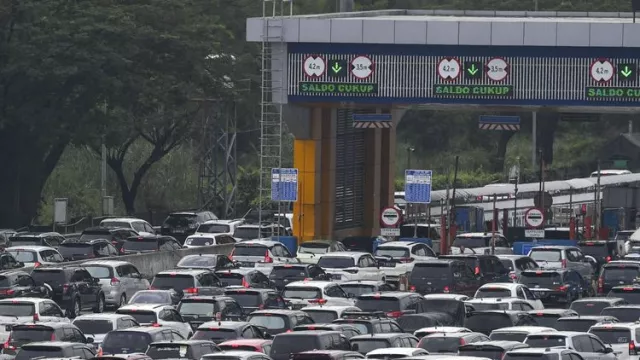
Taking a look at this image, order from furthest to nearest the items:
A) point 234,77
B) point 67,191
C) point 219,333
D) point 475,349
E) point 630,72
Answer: point 67,191
point 234,77
point 630,72
point 219,333
point 475,349

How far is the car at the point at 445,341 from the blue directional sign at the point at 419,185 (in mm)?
28330

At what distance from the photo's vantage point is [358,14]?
63.0 meters

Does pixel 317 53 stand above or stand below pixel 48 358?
above

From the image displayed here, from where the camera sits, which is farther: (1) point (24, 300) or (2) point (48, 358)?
(1) point (24, 300)

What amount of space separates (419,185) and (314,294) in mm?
20288

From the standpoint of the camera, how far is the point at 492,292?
4006cm

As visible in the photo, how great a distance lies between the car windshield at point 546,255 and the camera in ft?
166

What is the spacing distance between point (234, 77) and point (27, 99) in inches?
487

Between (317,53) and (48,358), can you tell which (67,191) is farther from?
(48,358)

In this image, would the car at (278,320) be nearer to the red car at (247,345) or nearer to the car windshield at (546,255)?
the red car at (247,345)

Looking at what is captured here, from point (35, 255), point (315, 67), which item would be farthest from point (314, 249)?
point (35, 255)

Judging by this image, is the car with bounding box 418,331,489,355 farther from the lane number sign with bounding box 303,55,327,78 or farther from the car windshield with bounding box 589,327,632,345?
the lane number sign with bounding box 303,55,327,78

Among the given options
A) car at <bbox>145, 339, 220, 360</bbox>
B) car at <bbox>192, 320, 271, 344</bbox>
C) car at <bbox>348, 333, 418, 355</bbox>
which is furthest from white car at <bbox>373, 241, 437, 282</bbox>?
car at <bbox>145, 339, 220, 360</bbox>

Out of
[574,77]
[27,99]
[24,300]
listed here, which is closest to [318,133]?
[574,77]
